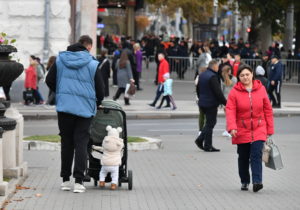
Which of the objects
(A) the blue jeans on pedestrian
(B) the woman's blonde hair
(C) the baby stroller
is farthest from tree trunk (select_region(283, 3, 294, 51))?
(C) the baby stroller

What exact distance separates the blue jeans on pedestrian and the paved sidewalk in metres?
0.18

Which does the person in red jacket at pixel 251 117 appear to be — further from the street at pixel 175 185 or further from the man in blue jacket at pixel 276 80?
the man in blue jacket at pixel 276 80

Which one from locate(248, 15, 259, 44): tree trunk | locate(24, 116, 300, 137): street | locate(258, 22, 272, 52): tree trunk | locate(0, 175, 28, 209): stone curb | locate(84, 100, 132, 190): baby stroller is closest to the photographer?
locate(0, 175, 28, 209): stone curb

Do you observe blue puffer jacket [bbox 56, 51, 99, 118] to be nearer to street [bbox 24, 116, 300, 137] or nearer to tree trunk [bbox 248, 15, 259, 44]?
street [bbox 24, 116, 300, 137]

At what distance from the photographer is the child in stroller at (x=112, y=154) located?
1155 centimetres

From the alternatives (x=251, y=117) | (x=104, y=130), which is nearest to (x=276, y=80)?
(x=251, y=117)

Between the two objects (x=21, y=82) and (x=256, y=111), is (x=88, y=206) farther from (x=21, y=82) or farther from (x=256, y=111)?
(x=21, y=82)

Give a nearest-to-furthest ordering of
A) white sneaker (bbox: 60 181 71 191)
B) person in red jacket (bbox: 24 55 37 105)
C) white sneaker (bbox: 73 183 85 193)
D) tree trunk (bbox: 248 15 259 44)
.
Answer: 1. white sneaker (bbox: 73 183 85 193)
2. white sneaker (bbox: 60 181 71 191)
3. person in red jacket (bbox: 24 55 37 105)
4. tree trunk (bbox: 248 15 259 44)

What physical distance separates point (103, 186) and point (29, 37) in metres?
17.6

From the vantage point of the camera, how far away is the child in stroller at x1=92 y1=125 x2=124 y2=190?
37.9 feet

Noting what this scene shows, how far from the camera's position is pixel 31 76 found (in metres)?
28.0

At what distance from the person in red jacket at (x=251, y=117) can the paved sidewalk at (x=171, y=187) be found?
410mm

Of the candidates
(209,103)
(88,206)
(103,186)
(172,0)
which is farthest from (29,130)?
(172,0)

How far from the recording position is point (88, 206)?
33.7 feet
